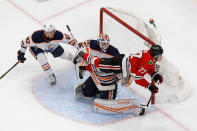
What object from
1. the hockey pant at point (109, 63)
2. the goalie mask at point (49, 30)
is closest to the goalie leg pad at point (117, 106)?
the hockey pant at point (109, 63)

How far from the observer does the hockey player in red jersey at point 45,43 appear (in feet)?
13.9

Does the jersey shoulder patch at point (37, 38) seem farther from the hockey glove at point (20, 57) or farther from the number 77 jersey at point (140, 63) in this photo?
the number 77 jersey at point (140, 63)

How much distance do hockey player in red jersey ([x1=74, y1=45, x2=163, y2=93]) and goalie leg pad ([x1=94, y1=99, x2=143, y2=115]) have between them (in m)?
0.24

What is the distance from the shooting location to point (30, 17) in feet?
18.4

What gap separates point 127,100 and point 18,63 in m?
1.46

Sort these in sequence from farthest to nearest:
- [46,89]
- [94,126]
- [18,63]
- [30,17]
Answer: [30,17] → [18,63] → [46,89] → [94,126]

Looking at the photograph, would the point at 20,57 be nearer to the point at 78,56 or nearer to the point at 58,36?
the point at 58,36

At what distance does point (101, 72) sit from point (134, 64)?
0.47m

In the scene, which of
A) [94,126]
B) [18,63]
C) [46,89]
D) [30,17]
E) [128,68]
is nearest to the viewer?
[128,68]

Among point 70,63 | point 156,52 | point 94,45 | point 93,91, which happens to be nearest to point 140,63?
point 156,52

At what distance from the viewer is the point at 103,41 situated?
397cm

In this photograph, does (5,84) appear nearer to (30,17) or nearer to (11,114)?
(11,114)

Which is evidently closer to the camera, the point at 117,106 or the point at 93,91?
the point at 117,106

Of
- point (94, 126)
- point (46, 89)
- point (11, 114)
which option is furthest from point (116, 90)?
point (11, 114)
